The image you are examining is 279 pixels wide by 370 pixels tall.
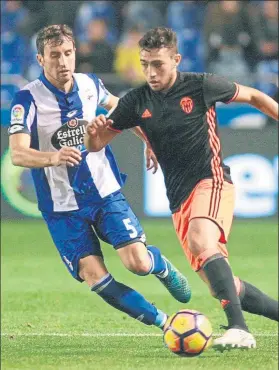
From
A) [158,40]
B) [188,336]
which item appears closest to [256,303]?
[188,336]

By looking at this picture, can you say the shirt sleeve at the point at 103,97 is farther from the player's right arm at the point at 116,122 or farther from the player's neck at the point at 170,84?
the player's neck at the point at 170,84

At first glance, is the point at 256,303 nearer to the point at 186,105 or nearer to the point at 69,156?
the point at 186,105

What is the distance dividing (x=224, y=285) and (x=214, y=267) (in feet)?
0.42

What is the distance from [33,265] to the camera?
1277cm

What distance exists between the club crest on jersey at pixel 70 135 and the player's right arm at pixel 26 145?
0.20 meters

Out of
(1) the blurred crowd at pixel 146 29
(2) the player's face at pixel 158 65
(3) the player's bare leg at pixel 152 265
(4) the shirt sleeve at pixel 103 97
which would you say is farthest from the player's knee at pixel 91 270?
(1) the blurred crowd at pixel 146 29

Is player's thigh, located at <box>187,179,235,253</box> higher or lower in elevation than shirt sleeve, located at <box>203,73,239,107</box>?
lower

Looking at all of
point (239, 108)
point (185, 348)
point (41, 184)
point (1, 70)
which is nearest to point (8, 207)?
point (1, 70)

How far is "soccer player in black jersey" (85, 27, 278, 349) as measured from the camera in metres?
7.14

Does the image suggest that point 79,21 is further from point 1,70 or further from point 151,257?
point 151,257

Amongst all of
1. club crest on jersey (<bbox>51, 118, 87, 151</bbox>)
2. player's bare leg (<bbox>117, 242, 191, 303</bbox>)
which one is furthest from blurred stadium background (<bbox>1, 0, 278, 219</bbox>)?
club crest on jersey (<bbox>51, 118, 87, 151</bbox>)

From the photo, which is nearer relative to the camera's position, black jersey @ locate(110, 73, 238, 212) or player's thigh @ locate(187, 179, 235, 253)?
player's thigh @ locate(187, 179, 235, 253)

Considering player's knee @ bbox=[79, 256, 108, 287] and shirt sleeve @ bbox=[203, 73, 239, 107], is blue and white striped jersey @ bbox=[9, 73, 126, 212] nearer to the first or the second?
player's knee @ bbox=[79, 256, 108, 287]

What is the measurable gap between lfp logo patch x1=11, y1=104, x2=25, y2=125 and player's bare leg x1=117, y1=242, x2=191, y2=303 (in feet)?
3.68
